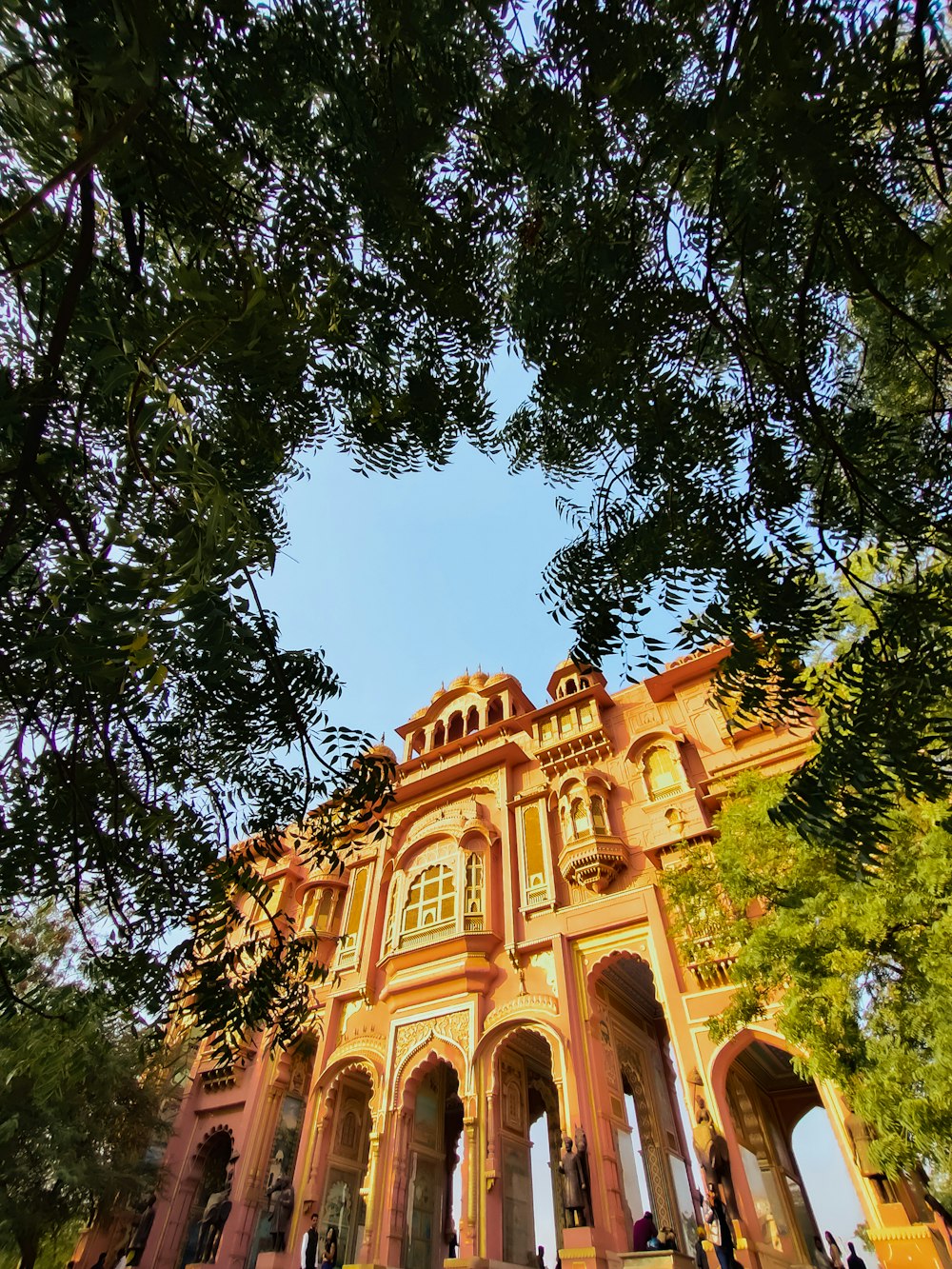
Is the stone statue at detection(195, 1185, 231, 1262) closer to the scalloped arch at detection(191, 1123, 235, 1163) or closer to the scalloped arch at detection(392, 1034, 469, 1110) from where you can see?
the scalloped arch at detection(191, 1123, 235, 1163)

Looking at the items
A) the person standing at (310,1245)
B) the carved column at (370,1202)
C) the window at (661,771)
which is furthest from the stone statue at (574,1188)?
the window at (661,771)

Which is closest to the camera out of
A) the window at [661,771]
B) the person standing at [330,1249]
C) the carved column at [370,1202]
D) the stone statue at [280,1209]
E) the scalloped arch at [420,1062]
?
the carved column at [370,1202]

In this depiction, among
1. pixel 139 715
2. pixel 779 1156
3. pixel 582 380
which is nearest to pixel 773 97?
pixel 582 380

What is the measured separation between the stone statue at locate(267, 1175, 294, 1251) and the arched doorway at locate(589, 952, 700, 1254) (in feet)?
21.5

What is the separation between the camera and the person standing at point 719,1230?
7977 mm

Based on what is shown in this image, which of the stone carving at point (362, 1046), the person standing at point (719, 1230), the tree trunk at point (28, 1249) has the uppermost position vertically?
the stone carving at point (362, 1046)

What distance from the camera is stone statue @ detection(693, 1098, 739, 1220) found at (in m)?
8.91

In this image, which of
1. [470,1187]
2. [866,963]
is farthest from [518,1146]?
[866,963]

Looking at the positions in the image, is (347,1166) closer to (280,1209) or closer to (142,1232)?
(280,1209)

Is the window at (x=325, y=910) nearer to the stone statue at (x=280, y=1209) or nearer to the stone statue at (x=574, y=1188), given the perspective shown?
the stone statue at (x=280, y=1209)

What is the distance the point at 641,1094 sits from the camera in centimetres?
1283

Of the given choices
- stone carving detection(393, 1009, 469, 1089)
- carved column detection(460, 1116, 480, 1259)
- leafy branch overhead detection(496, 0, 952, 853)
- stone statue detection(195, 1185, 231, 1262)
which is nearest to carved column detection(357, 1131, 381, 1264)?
stone carving detection(393, 1009, 469, 1089)

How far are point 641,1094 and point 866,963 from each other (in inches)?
302

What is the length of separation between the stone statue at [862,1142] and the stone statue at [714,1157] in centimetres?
161
